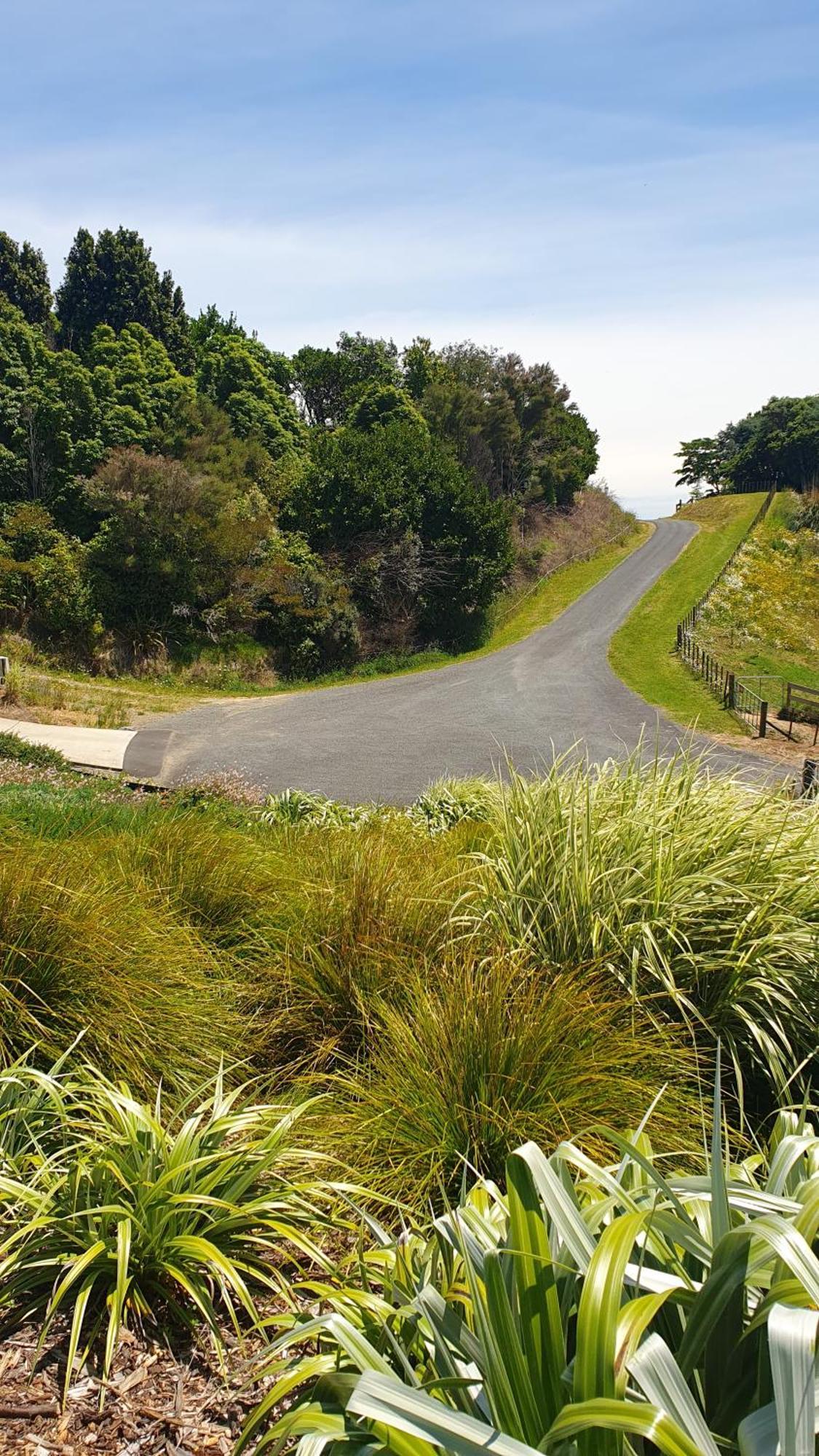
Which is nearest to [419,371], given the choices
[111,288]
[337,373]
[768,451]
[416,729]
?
[337,373]

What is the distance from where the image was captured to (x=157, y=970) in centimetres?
368

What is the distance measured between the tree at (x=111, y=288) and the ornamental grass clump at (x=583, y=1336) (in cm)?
4118

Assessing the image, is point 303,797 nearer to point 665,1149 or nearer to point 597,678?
point 665,1149

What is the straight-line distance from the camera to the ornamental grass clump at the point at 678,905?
147 inches

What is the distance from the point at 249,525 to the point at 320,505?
3.74 metres

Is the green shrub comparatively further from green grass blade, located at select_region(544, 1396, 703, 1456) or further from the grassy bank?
green grass blade, located at select_region(544, 1396, 703, 1456)

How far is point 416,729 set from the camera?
1758 cm

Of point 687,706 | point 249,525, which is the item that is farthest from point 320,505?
point 687,706

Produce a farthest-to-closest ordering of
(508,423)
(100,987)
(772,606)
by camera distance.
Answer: (508,423), (772,606), (100,987)

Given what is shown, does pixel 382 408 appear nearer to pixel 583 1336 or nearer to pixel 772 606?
pixel 772 606

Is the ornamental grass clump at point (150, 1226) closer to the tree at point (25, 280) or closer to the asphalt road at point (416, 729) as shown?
the asphalt road at point (416, 729)

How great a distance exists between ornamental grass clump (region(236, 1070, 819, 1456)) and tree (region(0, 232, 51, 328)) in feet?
143

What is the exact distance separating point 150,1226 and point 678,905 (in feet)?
8.39

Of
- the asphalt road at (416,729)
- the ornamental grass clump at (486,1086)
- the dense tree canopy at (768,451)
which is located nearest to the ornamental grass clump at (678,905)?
the ornamental grass clump at (486,1086)
